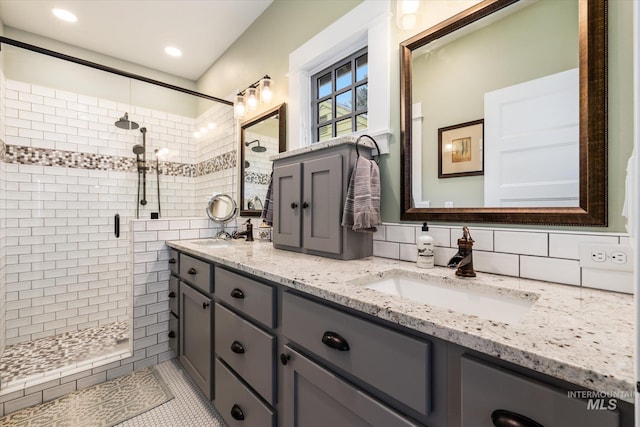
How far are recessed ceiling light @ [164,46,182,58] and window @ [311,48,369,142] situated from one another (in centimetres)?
183

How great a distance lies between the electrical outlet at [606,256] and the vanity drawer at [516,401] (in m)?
0.63

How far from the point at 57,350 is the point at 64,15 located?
9.14 feet

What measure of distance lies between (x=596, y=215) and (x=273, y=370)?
3.96 ft

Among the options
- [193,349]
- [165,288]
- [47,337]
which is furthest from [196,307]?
[47,337]

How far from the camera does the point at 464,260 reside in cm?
102

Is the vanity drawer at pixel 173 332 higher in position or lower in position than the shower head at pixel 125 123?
lower

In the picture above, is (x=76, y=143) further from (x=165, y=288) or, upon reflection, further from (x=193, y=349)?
(x=193, y=349)

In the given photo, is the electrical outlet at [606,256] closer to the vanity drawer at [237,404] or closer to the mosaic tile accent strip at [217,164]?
the vanity drawer at [237,404]

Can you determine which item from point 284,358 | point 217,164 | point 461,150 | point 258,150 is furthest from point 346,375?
point 217,164

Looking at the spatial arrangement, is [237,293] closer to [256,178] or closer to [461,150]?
[461,150]

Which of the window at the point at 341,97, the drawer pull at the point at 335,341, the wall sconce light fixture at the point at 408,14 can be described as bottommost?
the drawer pull at the point at 335,341

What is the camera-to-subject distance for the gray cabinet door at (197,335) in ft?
5.10

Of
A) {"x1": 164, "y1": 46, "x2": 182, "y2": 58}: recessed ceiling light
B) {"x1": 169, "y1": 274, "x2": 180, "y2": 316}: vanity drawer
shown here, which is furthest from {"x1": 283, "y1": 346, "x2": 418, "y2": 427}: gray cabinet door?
{"x1": 164, "y1": 46, "x2": 182, "y2": 58}: recessed ceiling light

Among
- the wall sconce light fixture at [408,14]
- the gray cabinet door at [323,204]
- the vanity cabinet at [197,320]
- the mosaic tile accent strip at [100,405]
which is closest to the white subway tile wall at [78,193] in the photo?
the mosaic tile accent strip at [100,405]
